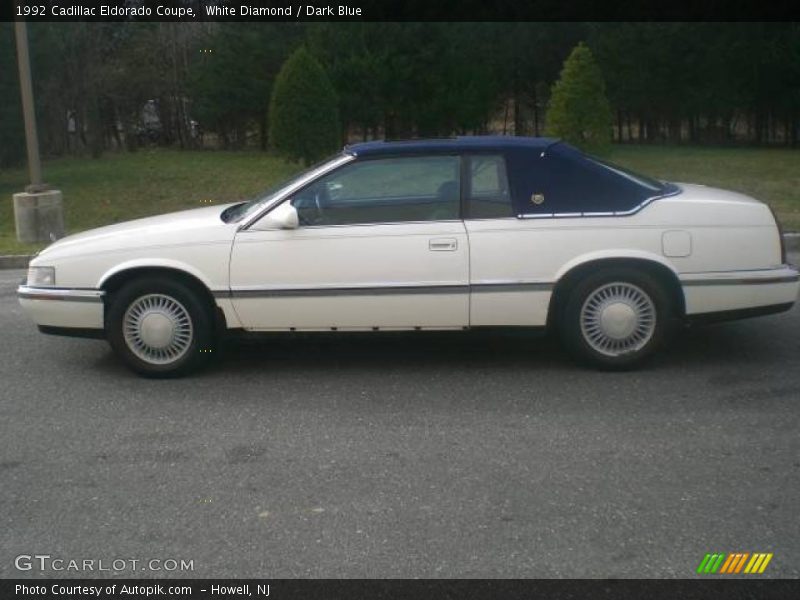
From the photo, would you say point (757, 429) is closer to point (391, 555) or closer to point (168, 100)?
point (391, 555)

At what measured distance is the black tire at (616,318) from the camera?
6.23 m

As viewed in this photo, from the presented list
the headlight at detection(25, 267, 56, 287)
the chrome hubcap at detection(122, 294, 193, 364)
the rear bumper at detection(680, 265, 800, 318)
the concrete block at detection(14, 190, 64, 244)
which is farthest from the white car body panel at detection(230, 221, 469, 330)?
the concrete block at detection(14, 190, 64, 244)

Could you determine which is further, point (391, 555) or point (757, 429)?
point (757, 429)

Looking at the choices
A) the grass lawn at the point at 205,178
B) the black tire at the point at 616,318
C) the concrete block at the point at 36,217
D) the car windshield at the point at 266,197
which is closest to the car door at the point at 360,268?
the car windshield at the point at 266,197

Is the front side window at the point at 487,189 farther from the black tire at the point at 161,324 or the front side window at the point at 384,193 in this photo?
the black tire at the point at 161,324

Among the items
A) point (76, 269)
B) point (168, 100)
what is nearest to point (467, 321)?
point (76, 269)

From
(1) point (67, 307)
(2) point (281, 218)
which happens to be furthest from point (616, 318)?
(1) point (67, 307)

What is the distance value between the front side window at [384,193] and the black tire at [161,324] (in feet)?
2.95

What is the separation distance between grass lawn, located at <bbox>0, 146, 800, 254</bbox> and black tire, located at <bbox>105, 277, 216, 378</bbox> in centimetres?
659

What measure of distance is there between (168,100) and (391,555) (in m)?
35.9

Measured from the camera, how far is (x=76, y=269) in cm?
634

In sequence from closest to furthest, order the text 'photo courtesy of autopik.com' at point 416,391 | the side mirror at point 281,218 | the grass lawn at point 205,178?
the text 'photo courtesy of autopik.com' at point 416,391 < the side mirror at point 281,218 < the grass lawn at point 205,178

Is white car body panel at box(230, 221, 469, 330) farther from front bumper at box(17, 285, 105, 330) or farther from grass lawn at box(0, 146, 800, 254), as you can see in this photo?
grass lawn at box(0, 146, 800, 254)

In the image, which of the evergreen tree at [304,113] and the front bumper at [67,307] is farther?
the evergreen tree at [304,113]
